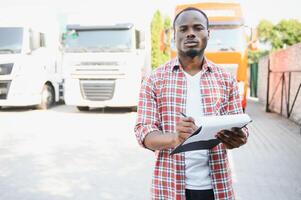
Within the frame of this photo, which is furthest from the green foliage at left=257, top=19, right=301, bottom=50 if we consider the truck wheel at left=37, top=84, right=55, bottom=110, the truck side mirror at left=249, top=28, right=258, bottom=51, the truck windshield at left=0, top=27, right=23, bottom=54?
the truck windshield at left=0, top=27, right=23, bottom=54

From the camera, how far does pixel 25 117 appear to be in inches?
441

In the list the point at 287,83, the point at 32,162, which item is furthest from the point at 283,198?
the point at 287,83

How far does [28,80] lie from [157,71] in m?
10.9

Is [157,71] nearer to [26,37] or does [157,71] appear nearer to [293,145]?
[293,145]

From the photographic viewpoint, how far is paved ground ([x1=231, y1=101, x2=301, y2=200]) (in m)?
4.40

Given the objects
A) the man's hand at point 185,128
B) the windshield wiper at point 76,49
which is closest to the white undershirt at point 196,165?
the man's hand at point 185,128

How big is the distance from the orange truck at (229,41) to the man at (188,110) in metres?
8.50

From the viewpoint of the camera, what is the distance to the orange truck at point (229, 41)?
10.2m

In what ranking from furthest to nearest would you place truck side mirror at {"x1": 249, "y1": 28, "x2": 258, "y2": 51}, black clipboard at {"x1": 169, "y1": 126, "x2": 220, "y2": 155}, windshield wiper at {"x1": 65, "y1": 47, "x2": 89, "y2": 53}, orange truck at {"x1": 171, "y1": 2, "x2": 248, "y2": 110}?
windshield wiper at {"x1": 65, "y1": 47, "x2": 89, "y2": 53} < truck side mirror at {"x1": 249, "y1": 28, "x2": 258, "y2": 51} < orange truck at {"x1": 171, "y1": 2, "x2": 248, "y2": 110} < black clipboard at {"x1": 169, "y1": 126, "x2": 220, "y2": 155}

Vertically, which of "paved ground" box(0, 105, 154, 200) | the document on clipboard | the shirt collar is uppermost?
the shirt collar

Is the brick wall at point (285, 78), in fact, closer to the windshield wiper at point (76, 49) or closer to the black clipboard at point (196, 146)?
the windshield wiper at point (76, 49)

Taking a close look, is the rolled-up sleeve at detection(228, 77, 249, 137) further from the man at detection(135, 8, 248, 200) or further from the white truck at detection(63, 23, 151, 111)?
the white truck at detection(63, 23, 151, 111)

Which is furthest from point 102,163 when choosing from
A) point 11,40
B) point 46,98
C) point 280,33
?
point 280,33

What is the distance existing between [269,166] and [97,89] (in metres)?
6.77
